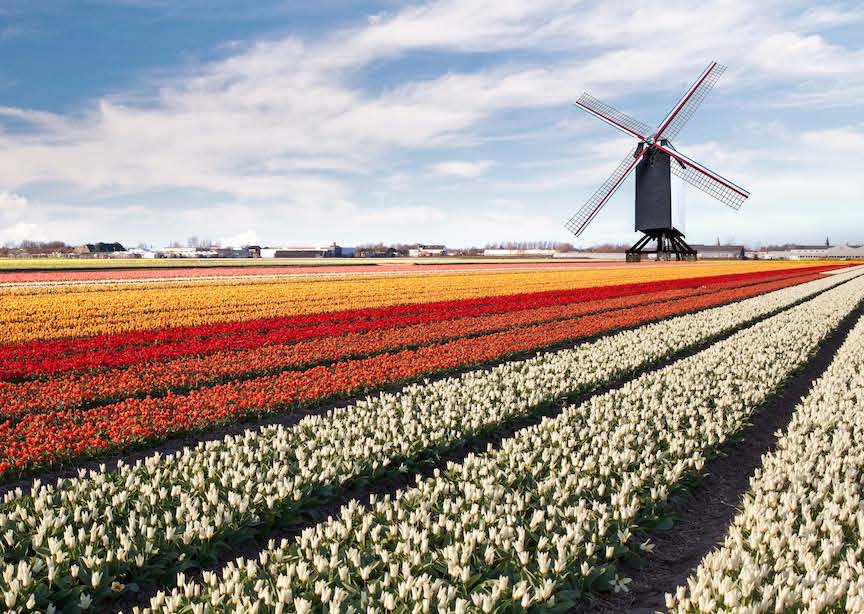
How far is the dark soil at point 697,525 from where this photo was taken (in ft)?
18.5

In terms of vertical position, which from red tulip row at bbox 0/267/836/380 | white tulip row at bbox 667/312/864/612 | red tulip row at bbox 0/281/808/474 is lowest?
white tulip row at bbox 667/312/864/612

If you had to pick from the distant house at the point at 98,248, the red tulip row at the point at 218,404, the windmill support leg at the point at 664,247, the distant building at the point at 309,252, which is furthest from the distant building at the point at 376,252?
the red tulip row at the point at 218,404

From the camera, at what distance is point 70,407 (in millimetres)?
10859

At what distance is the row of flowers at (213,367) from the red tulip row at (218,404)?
33.9 inches

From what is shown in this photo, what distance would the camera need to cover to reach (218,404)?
10555mm

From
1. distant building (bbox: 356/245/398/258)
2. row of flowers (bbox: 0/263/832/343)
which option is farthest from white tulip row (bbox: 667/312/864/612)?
distant building (bbox: 356/245/398/258)

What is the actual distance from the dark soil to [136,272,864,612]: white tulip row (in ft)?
0.89

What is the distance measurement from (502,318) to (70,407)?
51.2ft

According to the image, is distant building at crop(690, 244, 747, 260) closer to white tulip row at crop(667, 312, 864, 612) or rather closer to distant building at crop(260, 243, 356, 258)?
distant building at crop(260, 243, 356, 258)

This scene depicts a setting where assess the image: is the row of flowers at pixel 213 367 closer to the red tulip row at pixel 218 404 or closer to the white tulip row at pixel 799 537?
the red tulip row at pixel 218 404

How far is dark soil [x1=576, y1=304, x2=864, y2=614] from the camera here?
563 cm

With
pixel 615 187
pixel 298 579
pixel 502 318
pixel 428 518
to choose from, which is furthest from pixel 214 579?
pixel 615 187

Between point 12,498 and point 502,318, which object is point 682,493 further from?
point 502,318

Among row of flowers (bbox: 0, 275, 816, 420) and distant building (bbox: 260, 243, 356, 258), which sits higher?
distant building (bbox: 260, 243, 356, 258)
